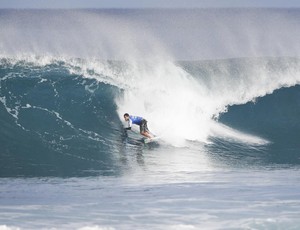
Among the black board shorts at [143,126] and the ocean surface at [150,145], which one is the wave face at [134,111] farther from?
the black board shorts at [143,126]

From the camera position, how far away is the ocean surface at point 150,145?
12461 millimetres

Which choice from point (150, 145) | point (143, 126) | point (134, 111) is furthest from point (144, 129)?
point (134, 111)

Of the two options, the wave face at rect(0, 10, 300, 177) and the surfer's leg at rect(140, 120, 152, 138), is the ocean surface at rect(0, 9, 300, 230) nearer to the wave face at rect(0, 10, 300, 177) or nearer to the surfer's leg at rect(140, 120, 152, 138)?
the wave face at rect(0, 10, 300, 177)

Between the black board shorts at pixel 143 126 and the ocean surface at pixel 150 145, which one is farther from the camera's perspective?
the black board shorts at pixel 143 126

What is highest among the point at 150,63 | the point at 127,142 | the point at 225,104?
the point at 150,63

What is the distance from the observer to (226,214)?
482 inches

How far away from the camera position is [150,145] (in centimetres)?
1867

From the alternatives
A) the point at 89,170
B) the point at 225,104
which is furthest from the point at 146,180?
the point at 225,104

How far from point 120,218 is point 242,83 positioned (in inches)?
562

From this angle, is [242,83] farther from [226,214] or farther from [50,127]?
[226,214]

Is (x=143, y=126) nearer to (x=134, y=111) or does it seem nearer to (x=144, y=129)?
(x=144, y=129)

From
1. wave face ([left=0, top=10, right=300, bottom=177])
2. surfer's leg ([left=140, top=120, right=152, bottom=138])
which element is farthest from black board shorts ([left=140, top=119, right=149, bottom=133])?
wave face ([left=0, top=10, right=300, bottom=177])

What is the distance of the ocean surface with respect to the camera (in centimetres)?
1246

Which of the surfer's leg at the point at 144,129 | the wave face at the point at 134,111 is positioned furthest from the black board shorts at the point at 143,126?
the wave face at the point at 134,111
